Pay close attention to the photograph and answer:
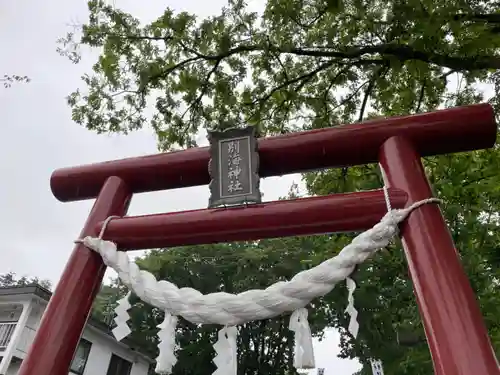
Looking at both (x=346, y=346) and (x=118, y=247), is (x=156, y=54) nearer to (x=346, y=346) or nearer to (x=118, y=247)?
(x=118, y=247)

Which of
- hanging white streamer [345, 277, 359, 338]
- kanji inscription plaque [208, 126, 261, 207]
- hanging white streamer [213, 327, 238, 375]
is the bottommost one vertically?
hanging white streamer [213, 327, 238, 375]

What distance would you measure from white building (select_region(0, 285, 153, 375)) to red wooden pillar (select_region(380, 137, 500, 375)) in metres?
7.26

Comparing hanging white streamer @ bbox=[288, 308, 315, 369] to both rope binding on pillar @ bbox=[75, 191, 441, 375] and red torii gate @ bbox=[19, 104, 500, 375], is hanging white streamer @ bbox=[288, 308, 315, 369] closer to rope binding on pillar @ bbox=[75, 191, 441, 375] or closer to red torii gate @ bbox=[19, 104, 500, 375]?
rope binding on pillar @ bbox=[75, 191, 441, 375]

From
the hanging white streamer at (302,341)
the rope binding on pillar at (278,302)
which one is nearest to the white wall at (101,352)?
the rope binding on pillar at (278,302)

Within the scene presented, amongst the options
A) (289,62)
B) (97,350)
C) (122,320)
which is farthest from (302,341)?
(97,350)

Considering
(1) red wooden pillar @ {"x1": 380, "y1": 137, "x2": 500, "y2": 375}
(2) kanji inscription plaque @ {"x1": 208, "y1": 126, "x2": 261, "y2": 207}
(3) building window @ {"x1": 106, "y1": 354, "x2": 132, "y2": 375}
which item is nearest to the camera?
(1) red wooden pillar @ {"x1": 380, "y1": 137, "x2": 500, "y2": 375}

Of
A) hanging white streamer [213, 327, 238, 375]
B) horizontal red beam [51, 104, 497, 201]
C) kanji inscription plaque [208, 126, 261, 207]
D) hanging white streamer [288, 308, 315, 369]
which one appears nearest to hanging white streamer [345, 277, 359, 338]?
hanging white streamer [288, 308, 315, 369]

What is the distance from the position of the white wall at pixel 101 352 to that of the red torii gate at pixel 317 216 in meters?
8.17

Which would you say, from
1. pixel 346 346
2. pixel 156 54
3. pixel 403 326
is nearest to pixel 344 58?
pixel 156 54

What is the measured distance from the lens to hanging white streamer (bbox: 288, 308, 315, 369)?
146 cm

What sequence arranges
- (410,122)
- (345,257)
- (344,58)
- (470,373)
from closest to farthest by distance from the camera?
(470,373), (345,257), (410,122), (344,58)

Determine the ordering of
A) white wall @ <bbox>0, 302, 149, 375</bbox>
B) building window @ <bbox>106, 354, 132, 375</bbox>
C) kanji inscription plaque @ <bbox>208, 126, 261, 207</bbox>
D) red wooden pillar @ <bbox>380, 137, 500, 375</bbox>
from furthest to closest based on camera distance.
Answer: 1. building window @ <bbox>106, 354, 132, 375</bbox>
2. white wall @ <bbox>0, 302, 149, 375</bbox>
3. kanji inscription plaque @ <bbox>208, 126, 261, 207</bbox>
4. red wooden pillar @ <bbox>380, 137, 500, 375</bbox>

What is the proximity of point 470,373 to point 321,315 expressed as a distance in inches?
Answer: 337

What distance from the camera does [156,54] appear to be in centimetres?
467
